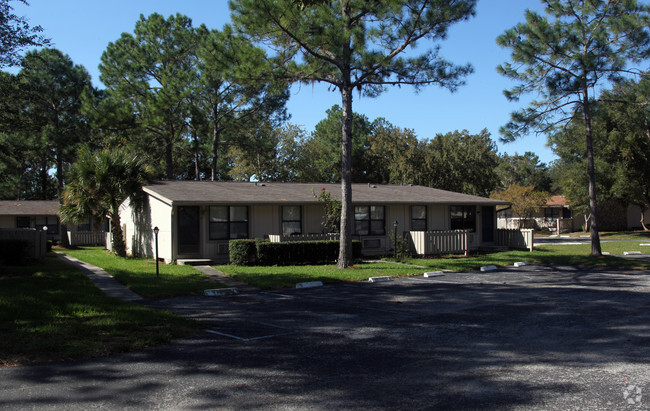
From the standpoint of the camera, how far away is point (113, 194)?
21.0 metres

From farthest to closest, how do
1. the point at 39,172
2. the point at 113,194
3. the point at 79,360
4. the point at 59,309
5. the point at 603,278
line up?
the point at 39,172
the point at 113,194
the point at 603,278
the point at 59,309
the point at 79,360

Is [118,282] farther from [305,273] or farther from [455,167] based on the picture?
[455,167]

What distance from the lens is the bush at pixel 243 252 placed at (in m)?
17.8

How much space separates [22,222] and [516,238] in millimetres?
29201

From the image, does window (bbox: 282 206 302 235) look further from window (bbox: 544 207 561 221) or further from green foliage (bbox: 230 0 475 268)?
window (bbox: 544 207 561 221)

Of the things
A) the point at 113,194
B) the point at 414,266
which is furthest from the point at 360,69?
the point at 113,194

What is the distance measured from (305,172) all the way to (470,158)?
14388mm

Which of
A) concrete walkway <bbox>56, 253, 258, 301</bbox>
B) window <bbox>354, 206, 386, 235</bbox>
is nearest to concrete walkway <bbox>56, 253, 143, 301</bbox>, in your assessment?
concrete walkway <bbox>56, 253, 258, 301</bbox>

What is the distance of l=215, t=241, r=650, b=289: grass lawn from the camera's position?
1434cm

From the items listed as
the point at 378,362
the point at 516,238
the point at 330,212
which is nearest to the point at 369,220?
the point at 330,212

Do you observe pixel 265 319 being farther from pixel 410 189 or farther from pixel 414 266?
pixel 410 189

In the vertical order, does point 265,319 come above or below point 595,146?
below

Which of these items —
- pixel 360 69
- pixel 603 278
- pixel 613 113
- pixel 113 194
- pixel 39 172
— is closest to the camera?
pixel 603 278

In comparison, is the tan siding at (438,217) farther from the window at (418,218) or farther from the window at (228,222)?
the window at (228,222)
